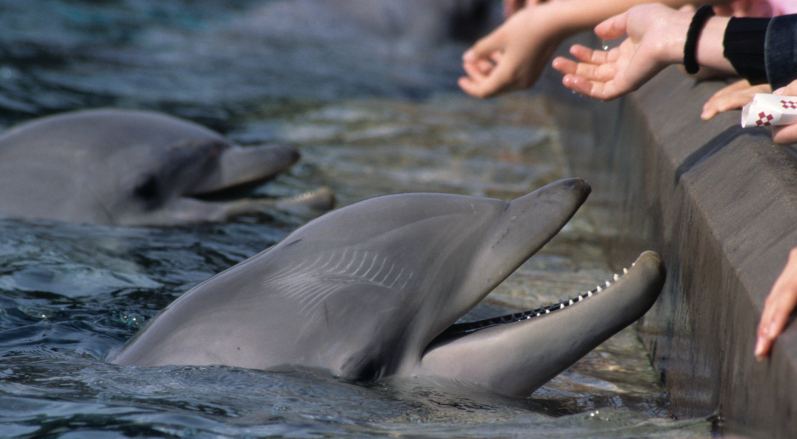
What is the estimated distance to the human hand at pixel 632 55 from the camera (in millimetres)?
3580

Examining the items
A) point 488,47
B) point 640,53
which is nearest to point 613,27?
point 640,53

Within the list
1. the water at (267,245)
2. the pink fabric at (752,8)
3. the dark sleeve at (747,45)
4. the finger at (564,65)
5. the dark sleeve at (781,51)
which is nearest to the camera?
the water at (267,245)

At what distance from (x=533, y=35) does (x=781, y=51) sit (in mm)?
1463

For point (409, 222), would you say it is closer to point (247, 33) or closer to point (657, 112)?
point (657, 112)

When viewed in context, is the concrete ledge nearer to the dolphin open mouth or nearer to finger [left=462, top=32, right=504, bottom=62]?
the dolphin open mouth

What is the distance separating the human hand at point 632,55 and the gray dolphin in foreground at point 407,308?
86 cm

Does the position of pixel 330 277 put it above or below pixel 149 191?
above

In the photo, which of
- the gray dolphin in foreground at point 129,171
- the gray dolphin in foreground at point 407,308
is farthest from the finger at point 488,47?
the gray dolphin in foreground at point 407,308

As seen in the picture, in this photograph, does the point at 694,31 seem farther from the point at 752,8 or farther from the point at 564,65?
the point at 752,8

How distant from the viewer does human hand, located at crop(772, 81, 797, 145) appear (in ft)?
9.27

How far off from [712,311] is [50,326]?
8.50 ft

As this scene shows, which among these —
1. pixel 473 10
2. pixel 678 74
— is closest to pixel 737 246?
pixel 678 74

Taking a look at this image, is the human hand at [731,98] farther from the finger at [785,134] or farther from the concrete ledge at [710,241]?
the finger at [785,134]

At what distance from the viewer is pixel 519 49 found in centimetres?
457
